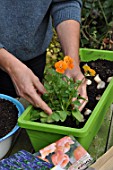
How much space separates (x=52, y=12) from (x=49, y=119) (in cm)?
61

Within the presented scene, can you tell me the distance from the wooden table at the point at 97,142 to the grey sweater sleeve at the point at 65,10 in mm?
468

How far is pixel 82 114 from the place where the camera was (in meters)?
1.21

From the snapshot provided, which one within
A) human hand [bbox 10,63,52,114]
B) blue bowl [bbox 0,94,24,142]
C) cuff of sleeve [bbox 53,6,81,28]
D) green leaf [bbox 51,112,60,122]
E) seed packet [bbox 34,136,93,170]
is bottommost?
blue bowl [bbox 0,94,24,142]

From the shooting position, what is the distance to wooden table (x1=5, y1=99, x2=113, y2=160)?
3.93 feet

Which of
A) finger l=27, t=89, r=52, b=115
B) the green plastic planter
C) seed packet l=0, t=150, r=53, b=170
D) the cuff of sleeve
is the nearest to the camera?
seed packet l=0, t=150, r=53, b=170

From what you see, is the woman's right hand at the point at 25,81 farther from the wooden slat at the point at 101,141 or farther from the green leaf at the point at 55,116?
the wooden slat at the point at 101,141

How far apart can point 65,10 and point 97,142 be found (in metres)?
0.60

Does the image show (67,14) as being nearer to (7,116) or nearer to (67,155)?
(7,116)

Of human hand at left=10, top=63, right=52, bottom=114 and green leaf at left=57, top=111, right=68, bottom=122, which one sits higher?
human hand at left=10, top=63, right=52, bottom=114

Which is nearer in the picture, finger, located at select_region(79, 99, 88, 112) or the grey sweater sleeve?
finger, located at select_region(79, 99, 88, 112)

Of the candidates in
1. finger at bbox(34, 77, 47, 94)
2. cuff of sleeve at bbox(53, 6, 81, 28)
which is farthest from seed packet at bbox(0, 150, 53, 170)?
cuff of sleeve at bbox(53, 6, 81, 28)

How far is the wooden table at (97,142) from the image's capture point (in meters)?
1.20

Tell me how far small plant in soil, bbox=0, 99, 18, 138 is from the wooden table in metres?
0.09

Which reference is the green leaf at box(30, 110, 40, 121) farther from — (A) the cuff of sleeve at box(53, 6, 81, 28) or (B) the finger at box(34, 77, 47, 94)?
(A) the cuff of sleeve at box(53, 6, 81, 28)
